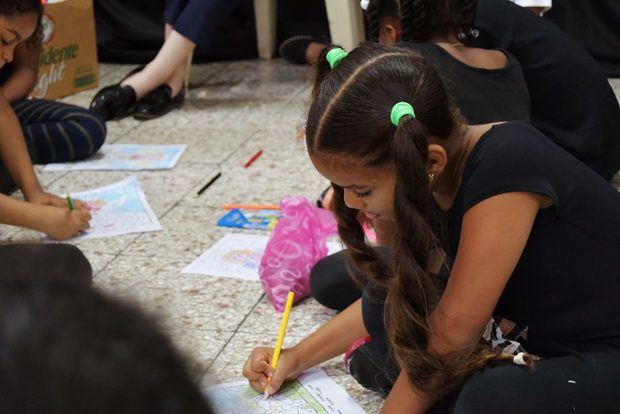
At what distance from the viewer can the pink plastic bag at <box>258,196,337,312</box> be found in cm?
174

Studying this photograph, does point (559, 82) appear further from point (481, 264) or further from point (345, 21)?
point (345, 21)

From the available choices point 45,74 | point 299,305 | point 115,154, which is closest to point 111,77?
point 45,74

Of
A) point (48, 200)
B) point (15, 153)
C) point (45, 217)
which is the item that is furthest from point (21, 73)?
point (45, 217)

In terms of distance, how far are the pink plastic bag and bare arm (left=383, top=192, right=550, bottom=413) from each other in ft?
1.93

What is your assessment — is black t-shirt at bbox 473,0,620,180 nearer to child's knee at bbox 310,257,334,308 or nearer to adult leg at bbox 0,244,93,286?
child's knee at bbox 310,257,334,308

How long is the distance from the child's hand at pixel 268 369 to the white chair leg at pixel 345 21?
1784 mm

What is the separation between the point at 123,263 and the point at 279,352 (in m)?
0.61

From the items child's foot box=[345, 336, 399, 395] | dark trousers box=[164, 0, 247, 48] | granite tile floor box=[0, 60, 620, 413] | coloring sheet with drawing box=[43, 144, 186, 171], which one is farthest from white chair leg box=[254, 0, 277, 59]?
child's foot box=[345, 336, 399, 395]

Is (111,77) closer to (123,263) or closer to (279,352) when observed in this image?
(123,263)

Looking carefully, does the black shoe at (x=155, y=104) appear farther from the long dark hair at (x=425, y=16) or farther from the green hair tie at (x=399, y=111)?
the green hair tie at (x=399, y=111)

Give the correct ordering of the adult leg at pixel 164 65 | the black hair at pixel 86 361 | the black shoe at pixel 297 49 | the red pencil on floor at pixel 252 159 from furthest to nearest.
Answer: the black shoe at pixel 297 49 < the adult leg at pixel 164 65 < the red pencil on floor at pixel 252 159 < the black hair at pixel 86 361

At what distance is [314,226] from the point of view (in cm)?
184

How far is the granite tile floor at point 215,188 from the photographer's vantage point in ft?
5.48

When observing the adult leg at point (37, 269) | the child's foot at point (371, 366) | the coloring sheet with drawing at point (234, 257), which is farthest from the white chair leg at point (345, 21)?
the adult leg at point (37, 269)
